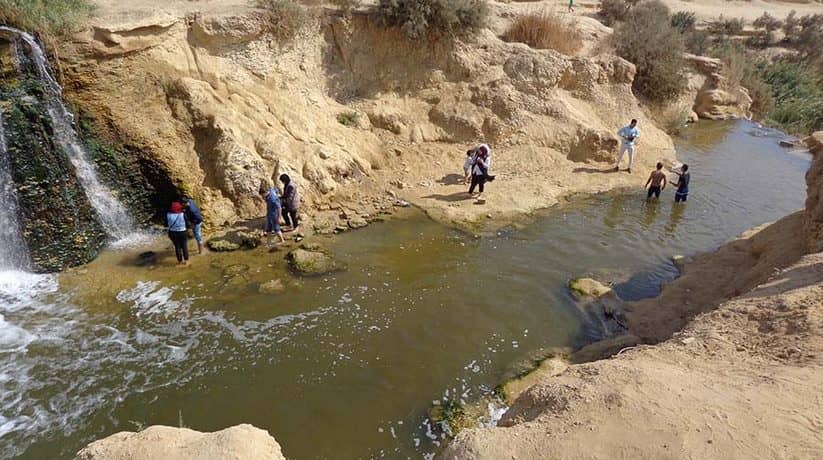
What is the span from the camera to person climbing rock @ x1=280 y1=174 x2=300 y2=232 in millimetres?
10320

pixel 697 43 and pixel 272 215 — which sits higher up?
pixel 697 43

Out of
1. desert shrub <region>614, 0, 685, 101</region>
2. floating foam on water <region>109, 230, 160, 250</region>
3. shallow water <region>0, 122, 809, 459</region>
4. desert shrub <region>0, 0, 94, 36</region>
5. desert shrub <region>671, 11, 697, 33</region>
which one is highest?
desert shrub <region>671, 11, 697, 33</region>

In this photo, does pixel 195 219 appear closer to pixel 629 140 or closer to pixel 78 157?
pixel 78 157

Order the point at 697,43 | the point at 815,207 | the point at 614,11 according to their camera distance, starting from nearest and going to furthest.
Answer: the point at 815,207 → the point at 614,11 → the point at 697,43

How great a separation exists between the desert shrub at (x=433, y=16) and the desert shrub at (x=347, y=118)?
296 cm

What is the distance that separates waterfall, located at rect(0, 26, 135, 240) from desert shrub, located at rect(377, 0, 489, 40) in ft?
27.8

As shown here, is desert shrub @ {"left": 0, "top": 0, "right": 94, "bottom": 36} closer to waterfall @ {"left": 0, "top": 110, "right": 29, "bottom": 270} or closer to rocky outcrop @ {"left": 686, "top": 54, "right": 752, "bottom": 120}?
waterfall @ {"left": 0, "top": 110, "right": 29, "bottom": 270}

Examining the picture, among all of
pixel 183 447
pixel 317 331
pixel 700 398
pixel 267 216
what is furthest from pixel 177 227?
pixel 700 398

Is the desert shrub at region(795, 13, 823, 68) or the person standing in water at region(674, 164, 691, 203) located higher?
the desert shrub at region(795, 13, 823, 68)

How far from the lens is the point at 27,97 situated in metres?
9.09

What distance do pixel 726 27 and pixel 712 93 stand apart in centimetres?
1169

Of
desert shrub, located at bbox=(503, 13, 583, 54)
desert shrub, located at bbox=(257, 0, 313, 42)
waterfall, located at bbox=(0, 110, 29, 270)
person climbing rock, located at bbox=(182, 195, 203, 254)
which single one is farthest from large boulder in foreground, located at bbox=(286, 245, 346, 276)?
desert shrub, located at bbox=(503, 13, 583, 54)

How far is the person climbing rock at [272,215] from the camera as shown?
9.89 meters

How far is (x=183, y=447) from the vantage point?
3906mm
